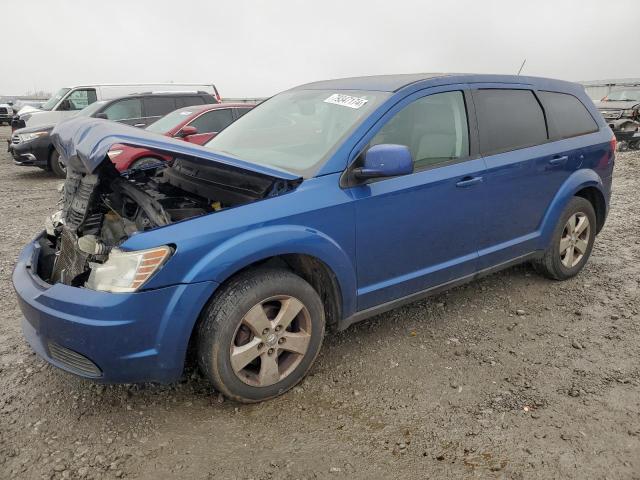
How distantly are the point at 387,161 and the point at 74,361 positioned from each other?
1.83 meters

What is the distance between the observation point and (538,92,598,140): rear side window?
13.0 feet

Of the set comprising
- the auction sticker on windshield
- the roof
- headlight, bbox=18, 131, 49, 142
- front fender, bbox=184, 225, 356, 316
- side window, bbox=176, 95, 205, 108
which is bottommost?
headlight, bbox=18, 131, 49, 142

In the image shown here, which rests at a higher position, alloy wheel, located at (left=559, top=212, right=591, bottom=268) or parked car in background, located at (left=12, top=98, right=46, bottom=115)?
alloy wheel, located at (left=559, top=212, right=591, bottom=268)

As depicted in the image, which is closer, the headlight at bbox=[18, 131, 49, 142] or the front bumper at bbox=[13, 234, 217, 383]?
the front bumper at bbox=[13, 234, 217, 383]

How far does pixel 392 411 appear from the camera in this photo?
2658mm

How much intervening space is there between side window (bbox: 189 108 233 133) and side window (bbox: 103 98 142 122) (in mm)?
2964

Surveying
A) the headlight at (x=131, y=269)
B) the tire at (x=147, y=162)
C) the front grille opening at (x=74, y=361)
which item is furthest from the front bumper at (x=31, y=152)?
the headlight at (x=131, y=269)

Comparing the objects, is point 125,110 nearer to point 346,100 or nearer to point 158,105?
point 158,105

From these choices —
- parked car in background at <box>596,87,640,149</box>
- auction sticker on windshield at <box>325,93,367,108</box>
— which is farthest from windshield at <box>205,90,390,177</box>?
parked car in background at <box>596,87,640,149</box>

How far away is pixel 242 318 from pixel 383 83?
5.91 feet

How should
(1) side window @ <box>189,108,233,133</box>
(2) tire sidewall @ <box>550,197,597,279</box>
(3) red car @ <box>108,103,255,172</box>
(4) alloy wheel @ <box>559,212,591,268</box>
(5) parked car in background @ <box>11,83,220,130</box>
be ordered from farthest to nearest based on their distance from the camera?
1. (5) parked car in background @ <box>11,83,220,130</box>
2. (1) side window @ <box>189,108,233,133</box>
3. (3) red car @ <box>108,103,255,172</box>
4. (4) alloy wheel @ <box>559,212,591,268</box>
5. (2) tire sidewall @ <box>550,197,597,279</box>

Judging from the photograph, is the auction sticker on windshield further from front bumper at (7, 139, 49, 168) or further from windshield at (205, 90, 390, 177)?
front bumper at (7, 139, 49, 168)

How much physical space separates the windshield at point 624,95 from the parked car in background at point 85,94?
11.4m

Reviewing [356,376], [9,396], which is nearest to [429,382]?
[356,376]
